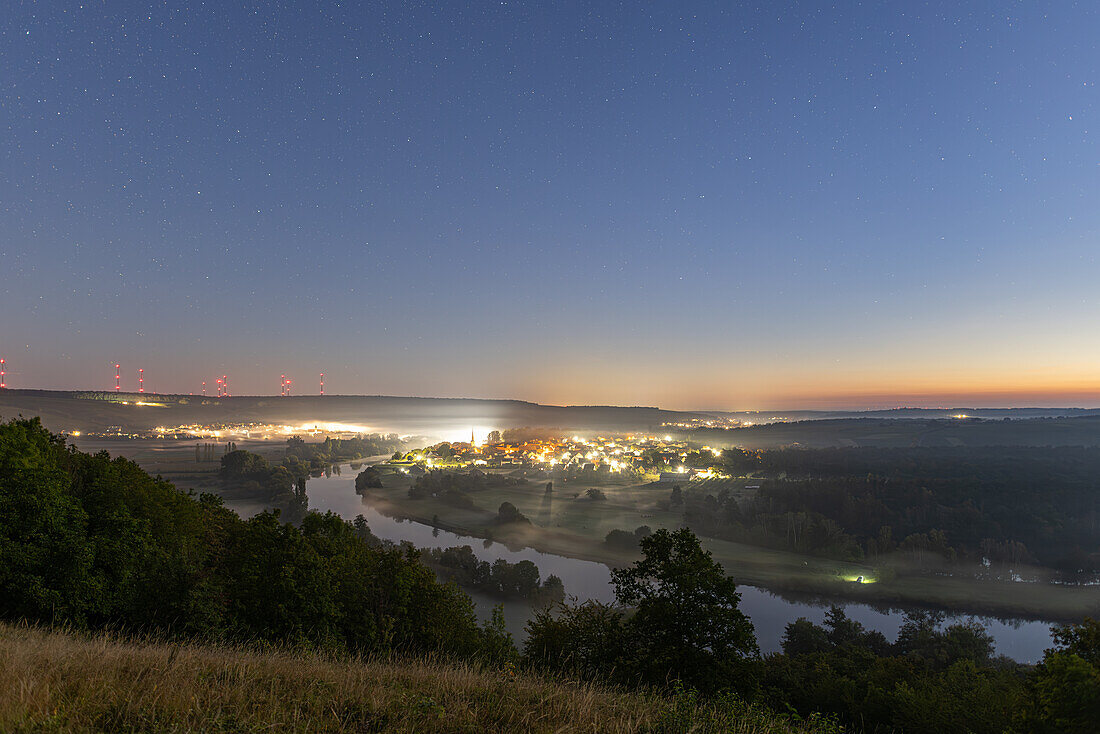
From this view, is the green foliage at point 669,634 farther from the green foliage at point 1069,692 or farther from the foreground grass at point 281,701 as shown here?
the foreground grass at point 281,701

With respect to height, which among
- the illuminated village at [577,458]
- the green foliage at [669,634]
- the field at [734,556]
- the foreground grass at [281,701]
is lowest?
the field at [734,556]

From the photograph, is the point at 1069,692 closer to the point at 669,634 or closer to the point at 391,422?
the point at 669,634

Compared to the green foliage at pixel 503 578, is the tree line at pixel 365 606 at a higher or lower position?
higher

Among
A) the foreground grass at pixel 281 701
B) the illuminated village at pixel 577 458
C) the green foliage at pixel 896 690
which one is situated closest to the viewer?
the foreground grass at pixel 281 701

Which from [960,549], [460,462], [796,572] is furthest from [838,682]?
[460,462]

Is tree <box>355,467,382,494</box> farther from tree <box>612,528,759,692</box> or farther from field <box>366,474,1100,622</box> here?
tree <box>612,528,759,692</box>

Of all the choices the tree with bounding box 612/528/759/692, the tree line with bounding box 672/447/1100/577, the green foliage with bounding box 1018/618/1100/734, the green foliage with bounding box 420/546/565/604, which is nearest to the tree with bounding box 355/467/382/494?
the green foliage with bounding box 420/546/565/604

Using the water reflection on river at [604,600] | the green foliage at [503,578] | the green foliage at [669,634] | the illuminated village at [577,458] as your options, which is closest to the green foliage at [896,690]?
the green foliage at [669,634]

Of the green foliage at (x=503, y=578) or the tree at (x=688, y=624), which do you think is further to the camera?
the green foliage at (x=503, y=578)
